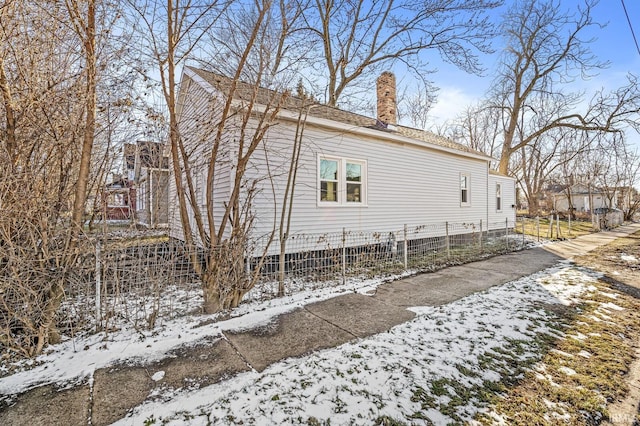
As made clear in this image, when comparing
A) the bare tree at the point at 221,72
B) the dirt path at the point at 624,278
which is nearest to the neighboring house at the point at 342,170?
the bare tree at the point at 221,72

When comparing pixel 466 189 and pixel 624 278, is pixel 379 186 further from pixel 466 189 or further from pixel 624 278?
pixel 624 278

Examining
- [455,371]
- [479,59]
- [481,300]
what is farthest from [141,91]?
[479,59]

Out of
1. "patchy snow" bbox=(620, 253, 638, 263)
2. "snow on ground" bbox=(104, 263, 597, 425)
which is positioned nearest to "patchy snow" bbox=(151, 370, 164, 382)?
"snow on ground" bbox=(104, 263, 597, 425)

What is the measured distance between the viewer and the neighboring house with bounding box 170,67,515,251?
253 inches

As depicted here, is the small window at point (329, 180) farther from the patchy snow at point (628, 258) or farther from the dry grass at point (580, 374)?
the patchy snow at point (628, 258)

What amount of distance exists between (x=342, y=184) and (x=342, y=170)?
37 cm

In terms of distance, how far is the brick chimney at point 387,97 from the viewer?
10.4 m

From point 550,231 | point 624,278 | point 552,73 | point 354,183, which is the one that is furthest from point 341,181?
point 552,73

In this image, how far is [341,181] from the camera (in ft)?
25.5

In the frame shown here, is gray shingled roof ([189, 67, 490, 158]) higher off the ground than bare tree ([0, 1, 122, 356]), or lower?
higher

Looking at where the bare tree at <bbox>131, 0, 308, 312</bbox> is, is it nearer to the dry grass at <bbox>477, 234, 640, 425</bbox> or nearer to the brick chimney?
the dry grass at <bbox>477, 234, 640, 425</bbox>

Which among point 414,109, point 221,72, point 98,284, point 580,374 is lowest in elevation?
point 580,374

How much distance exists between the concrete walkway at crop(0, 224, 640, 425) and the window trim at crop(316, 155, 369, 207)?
A: 2751mm

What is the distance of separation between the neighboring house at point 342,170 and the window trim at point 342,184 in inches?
1.0
